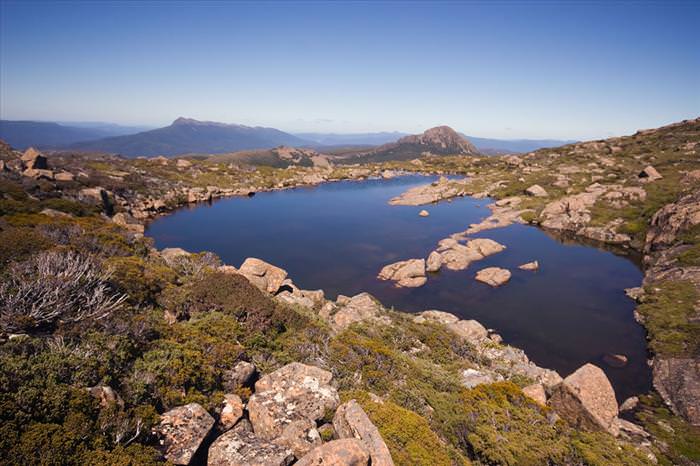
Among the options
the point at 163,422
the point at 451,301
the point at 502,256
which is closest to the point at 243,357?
the point at 163,422

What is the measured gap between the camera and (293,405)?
10336mm

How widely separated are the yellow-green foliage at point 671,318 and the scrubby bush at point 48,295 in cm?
3771

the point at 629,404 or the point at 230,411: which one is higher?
the point at 230,411

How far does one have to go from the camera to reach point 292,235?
191 ft

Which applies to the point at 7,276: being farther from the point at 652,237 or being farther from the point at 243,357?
the point at 652,237

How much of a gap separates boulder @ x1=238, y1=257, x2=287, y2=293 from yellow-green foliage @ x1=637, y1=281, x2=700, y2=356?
104 ft

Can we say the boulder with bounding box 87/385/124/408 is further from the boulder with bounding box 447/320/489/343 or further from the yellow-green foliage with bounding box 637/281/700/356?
the yellow-green foliage with bounding box 637/281/700/356

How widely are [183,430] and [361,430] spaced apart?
4823 millimetres

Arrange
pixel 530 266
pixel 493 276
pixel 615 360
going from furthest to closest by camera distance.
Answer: pixel 530 266, pixel 493 276, pixel 615 360

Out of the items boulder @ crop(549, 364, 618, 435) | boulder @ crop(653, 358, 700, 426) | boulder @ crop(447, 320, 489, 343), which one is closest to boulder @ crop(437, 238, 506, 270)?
boulder @ crop(447, 320, 489, 343)

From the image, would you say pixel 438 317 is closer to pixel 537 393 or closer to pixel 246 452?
pixel 537 393

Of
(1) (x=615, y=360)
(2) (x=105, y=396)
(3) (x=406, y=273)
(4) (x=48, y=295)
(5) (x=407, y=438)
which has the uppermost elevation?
(4) (x=48, y=295)

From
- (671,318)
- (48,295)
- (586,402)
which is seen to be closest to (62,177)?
(48,295)

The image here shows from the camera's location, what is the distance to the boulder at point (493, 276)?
38.9m
